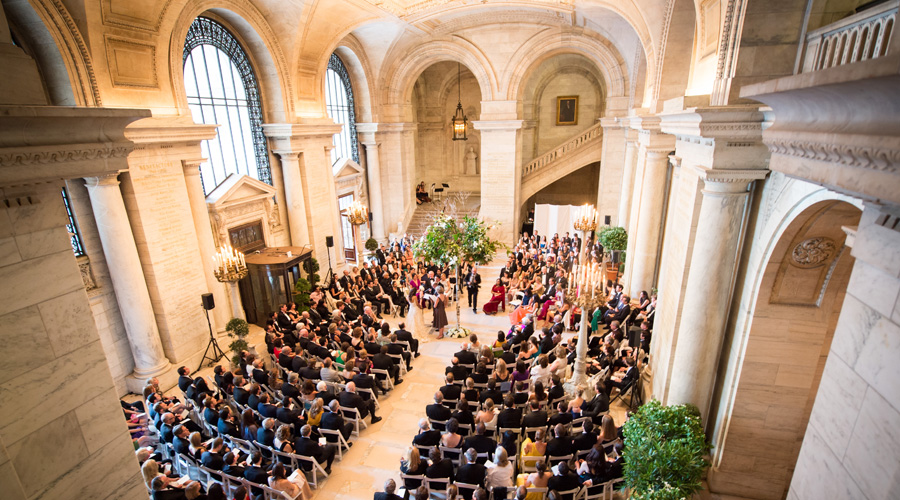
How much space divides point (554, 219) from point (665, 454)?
14556 mm

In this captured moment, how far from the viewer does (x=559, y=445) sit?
5.90 meters

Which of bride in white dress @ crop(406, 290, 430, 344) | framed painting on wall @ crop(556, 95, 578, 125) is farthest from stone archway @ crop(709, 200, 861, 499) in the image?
framed painting on wall @ crop(556, 95, 578, 125)

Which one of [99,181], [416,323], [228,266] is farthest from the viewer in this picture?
[416,323]

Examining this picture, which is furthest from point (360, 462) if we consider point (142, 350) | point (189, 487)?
point (142, 350)

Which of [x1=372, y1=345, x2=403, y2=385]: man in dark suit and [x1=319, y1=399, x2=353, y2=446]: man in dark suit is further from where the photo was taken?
[x1=372, y1=345, x2=403, y2=385]: man in dark suit

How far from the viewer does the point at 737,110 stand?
14.2ft

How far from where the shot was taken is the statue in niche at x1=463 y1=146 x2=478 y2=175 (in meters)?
23.4

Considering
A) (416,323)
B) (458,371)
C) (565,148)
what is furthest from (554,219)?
(458,371)

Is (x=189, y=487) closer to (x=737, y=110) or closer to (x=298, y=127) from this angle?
(x=737, y=110)

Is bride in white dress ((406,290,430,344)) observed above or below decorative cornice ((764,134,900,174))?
below

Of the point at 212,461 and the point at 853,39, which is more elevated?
the point at 853,39

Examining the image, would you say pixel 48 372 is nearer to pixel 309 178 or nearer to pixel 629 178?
pixel 309 178

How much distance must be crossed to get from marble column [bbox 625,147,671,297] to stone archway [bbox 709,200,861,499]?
5793mm

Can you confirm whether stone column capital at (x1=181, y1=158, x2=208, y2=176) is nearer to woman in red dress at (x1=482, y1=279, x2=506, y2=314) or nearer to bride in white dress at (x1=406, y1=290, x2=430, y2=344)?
bride in white dress at (x1=406, y1=290, x2=430, y2=344)
